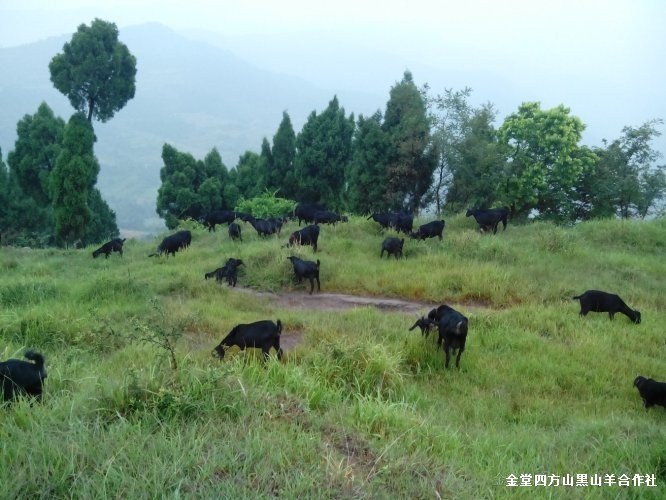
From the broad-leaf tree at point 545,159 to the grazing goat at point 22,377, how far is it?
22.7 metres

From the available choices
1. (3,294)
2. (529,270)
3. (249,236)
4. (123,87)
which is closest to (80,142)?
(123,87)

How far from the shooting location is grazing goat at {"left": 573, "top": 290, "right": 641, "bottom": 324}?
1039 centimetres

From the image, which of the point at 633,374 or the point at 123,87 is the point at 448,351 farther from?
the point at 123,87

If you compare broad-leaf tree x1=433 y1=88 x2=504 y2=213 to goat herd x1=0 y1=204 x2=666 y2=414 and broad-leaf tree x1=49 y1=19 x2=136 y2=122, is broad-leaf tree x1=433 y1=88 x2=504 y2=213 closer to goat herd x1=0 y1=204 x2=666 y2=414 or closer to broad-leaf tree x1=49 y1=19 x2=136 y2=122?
goat herd x1=0 y1=204 x2=666 y2=414

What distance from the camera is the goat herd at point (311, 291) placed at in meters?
5.33

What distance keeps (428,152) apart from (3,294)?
65.8ft

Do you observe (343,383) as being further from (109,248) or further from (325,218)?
(109,248)

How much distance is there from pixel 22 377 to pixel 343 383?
3.29 metres

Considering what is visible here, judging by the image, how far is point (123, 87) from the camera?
29.5 m

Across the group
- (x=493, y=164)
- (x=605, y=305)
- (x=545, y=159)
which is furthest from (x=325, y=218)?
(x=545, y=159)

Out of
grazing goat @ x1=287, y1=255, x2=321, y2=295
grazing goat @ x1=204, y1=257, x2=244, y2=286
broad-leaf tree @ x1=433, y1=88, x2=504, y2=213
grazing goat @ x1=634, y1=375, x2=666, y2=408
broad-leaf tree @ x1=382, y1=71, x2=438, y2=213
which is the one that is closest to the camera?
grazing goat @ x1=634, y1=375, x2=666, y2=408

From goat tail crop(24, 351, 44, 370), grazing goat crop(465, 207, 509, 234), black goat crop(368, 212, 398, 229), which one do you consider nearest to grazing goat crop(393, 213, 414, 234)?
black goat crop(368, 212, 398, 229)

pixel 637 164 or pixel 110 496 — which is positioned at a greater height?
pixel 637 164

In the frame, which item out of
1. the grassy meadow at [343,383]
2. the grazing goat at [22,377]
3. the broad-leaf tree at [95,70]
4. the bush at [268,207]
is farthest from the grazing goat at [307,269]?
the broad-leaf tree at [95,70]
